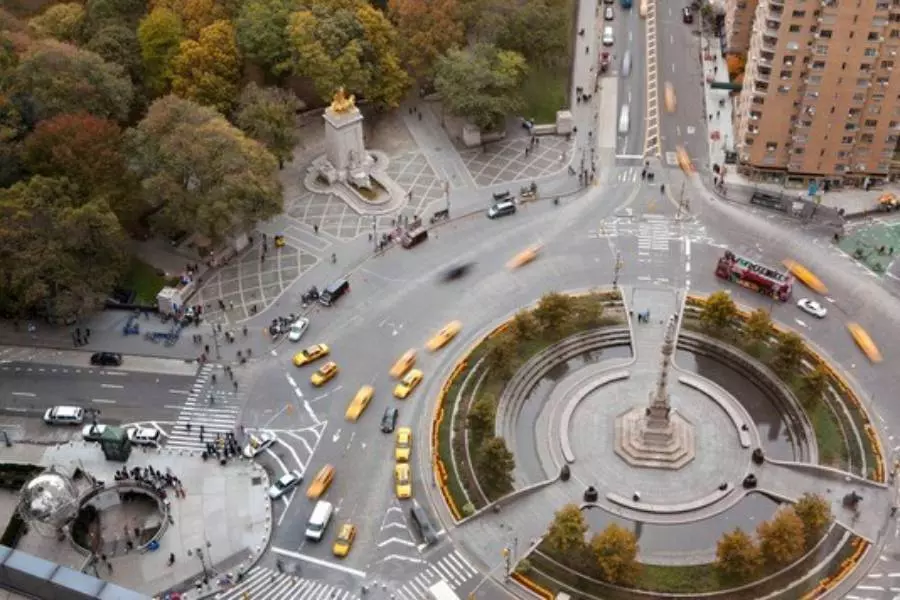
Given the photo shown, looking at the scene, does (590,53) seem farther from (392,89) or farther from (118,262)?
(118,262)

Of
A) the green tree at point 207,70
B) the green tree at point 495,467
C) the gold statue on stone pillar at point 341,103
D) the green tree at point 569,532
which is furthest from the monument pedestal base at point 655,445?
the green tree at point 207,70

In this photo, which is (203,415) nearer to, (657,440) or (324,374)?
(324,374)

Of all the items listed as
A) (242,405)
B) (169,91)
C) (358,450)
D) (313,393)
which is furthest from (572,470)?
(169,91)

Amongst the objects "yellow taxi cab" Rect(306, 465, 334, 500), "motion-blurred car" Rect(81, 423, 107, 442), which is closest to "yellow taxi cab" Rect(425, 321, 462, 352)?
"yellow taxi cab" Rect(306, 465, 334, 500)

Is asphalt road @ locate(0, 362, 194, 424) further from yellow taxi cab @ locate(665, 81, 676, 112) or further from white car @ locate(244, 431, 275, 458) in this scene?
yellow taxi cab @ locate(665, 81, 676, 112)

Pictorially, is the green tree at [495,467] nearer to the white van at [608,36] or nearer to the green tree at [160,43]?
the green tree at [160,43]
